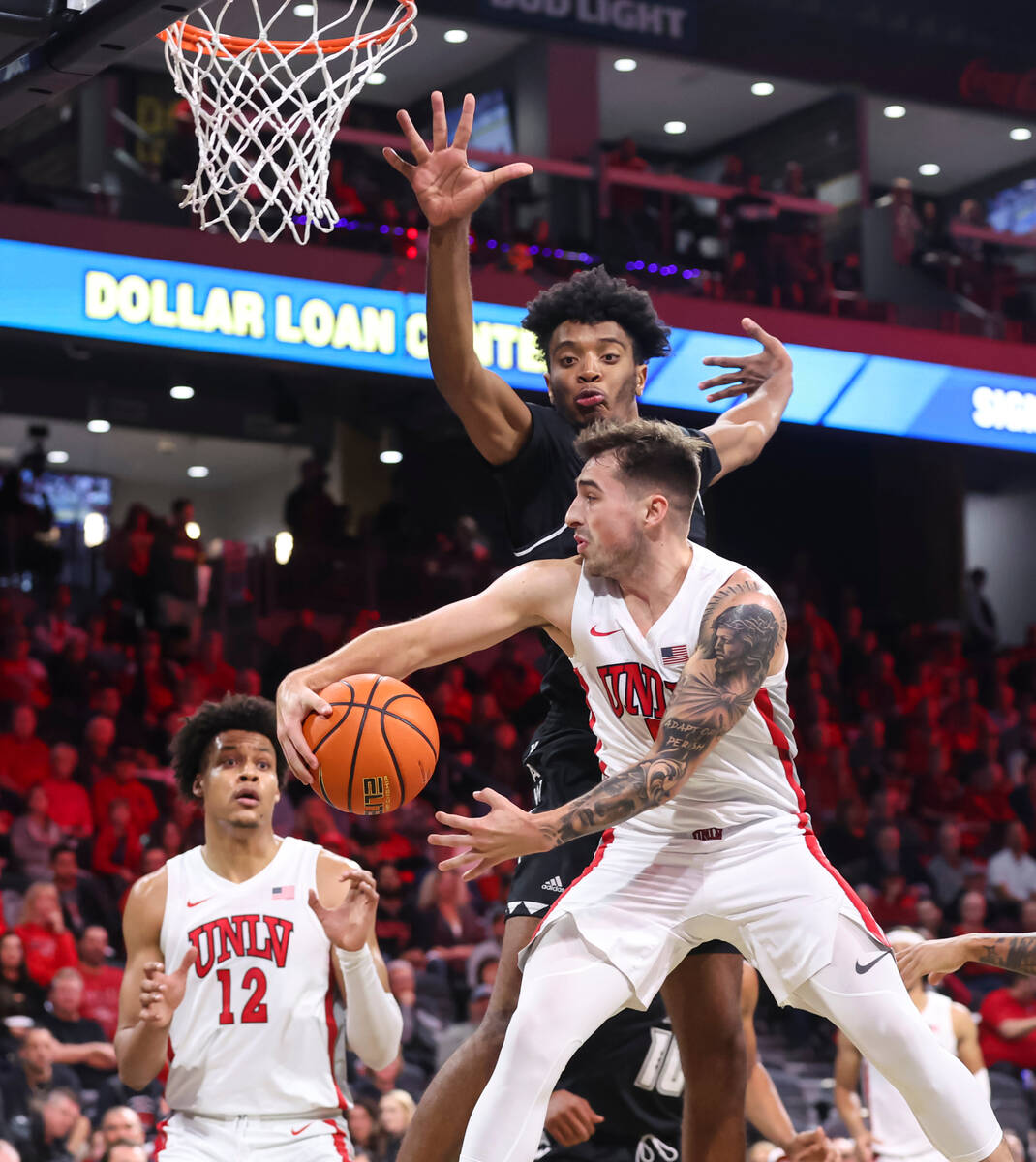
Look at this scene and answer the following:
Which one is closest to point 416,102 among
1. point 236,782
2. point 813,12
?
point 813,12

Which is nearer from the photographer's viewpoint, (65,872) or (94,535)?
(65,872)

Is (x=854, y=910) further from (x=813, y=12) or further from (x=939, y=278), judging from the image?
(x=813, y=12)

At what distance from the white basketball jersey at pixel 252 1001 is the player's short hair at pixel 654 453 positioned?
77.1 inches

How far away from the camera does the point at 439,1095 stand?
4.11 metres

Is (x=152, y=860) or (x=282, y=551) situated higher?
(x=282, y=551)

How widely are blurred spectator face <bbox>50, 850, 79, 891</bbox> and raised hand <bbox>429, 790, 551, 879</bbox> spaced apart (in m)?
Result: 6.38

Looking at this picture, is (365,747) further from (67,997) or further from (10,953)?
(10,953)

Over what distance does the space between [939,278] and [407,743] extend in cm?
1554

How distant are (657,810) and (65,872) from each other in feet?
20.5

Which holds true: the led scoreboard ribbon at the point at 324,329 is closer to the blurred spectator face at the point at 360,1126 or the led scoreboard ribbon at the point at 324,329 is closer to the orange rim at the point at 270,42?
the blurred spectator face at the point at 360,1126

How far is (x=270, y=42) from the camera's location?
565cm

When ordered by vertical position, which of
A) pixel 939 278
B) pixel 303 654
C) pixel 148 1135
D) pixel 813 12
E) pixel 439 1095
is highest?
pixel 813 12

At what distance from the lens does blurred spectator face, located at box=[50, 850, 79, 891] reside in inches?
369

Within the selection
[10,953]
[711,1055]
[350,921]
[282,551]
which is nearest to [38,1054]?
[10,953]
